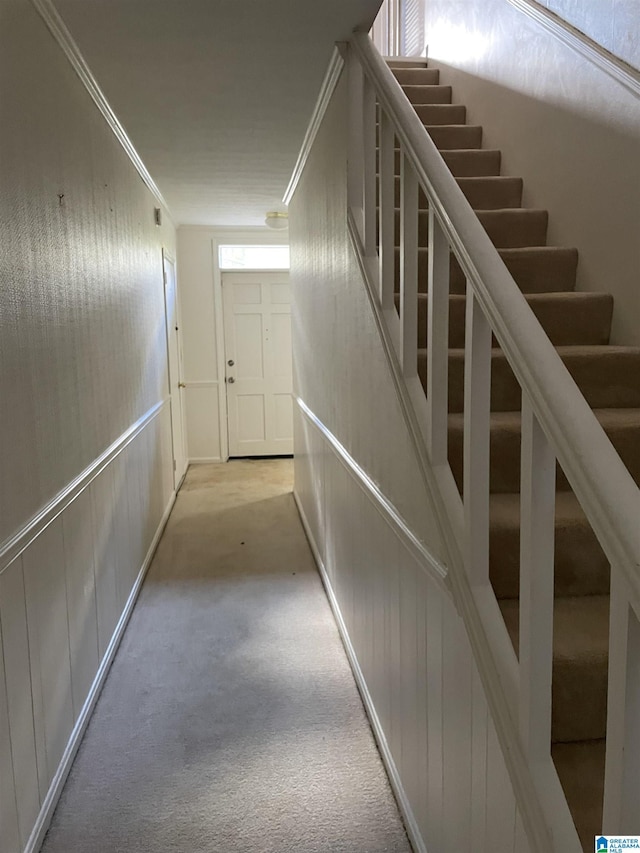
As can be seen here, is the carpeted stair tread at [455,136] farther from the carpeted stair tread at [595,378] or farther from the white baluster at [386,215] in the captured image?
the carpeted stair tread at [595,378]

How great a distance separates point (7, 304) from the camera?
1557 millimetres

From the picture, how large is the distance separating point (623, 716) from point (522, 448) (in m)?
0.38

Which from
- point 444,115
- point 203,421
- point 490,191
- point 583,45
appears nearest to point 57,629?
point 490,191

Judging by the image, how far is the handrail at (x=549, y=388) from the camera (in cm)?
69

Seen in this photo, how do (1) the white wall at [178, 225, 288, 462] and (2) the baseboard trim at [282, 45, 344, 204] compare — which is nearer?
(2) the baseboard trim at [282, 45, 344, 204]

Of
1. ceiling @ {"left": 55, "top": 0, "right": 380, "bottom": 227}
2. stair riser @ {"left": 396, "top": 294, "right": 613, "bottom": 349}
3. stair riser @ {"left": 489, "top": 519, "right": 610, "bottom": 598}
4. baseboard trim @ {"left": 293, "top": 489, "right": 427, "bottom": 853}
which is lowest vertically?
baseboard trim @ {"left": 293, "top": 489, "right": 427, "bottom": 853}

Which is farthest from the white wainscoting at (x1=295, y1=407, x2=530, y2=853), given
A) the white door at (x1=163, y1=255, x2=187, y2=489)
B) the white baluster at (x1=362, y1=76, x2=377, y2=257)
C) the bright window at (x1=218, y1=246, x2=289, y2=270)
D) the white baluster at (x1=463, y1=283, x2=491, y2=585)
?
the bright window at (x1=218, y1=246, x2=289, y2=270)

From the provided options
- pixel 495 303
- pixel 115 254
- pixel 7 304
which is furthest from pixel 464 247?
pixel 115 254

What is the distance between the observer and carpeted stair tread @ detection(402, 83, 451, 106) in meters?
3.45

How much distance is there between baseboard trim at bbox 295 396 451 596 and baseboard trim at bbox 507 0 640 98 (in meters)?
1.49

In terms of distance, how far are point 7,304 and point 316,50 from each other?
4.73 feet

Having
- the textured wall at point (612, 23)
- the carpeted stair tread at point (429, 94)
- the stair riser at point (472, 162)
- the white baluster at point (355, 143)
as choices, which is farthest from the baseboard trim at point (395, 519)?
the carpeted stair tread at point (429, 94)

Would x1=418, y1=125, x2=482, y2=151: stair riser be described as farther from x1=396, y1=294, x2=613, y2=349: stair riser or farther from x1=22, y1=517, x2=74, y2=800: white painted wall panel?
x1=22, y1=517, x2=74, y2=800: white painted wall panel

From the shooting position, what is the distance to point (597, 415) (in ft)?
5.71
